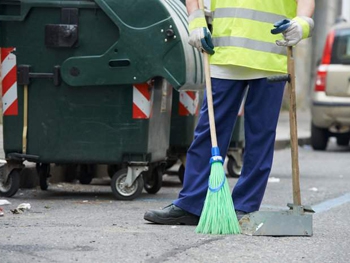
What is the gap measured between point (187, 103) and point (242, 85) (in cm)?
300

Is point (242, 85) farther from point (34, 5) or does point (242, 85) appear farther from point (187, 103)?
point (187, 103)

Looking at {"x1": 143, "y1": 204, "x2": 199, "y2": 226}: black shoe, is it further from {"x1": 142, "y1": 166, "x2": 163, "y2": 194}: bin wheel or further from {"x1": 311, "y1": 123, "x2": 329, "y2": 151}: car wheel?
{"x1": 311, "y1": 123, "x2": 329, "y2": 151}: car wheel

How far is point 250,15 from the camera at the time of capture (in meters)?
5.93

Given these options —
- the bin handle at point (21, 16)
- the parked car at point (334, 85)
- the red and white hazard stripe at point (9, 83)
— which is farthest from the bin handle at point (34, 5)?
the parked car at point (334, 85)

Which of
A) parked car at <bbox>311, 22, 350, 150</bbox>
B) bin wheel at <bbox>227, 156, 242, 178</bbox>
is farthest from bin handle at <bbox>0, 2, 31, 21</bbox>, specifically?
parked car at <bbox>311, 22, 350, 150</bbox>

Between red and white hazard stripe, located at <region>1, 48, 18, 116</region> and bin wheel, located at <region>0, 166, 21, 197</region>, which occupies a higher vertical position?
red and white hazard stripe, located at <region>1, 48, 18, 116</region>

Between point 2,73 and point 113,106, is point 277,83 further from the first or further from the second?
point 2,73

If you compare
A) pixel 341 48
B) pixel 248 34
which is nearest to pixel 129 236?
pixel 248 34

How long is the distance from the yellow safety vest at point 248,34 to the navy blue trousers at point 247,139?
0.13 m

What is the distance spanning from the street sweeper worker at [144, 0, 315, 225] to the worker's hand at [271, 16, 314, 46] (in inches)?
0.6

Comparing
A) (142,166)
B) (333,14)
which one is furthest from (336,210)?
(333,14)

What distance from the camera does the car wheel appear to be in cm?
1509

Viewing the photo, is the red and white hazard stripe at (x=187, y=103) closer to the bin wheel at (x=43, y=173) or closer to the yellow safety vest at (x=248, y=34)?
the bin wheel at (x=43, y=173)

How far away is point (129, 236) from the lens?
18.2 ft
